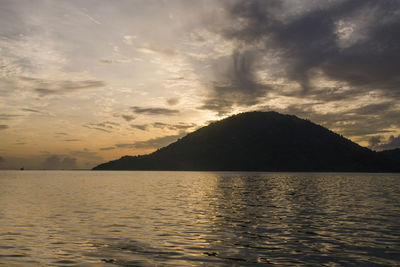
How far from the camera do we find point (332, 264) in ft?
63.5

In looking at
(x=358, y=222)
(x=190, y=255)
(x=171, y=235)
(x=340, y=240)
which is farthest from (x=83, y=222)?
(x=358, y=222)

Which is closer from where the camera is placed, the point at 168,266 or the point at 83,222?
the point at 168,266

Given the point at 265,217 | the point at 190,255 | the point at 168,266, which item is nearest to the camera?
the point at 168,266

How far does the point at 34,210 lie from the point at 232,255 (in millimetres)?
30777

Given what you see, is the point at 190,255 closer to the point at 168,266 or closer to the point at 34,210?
the point at 168,266

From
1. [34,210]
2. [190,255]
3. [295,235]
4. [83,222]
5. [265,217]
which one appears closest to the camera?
[190,255]

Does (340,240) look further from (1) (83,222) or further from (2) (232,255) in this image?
(1) (83,222)

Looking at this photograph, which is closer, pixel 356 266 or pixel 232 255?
pixel 356 266

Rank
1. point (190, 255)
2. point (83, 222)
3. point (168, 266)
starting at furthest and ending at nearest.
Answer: point (83, 222) → point (190, 255) → point (168, 266)

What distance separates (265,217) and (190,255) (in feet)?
60.7

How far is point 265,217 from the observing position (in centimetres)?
3778

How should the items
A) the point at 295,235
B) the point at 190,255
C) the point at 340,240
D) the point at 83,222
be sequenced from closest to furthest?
the point at 190,255, the point at 340,240, the point at 295,235, the point at 83,222

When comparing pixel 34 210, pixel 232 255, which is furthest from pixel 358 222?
pixel 34 210

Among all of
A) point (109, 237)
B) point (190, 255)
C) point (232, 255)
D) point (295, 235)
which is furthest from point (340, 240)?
point (109, 237)
